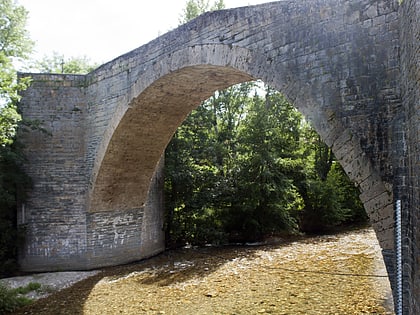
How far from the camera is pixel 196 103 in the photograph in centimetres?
829

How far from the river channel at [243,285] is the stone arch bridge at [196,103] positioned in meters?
1.49

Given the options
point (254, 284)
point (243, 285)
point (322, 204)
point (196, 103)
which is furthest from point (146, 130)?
point (322, 204)

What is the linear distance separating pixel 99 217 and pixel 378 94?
720 centimetres

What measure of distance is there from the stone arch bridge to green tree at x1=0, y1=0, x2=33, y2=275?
0.32m

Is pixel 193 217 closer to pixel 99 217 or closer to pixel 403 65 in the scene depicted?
pixel 99 217

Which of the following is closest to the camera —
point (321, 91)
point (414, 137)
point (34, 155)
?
point (414, 137)

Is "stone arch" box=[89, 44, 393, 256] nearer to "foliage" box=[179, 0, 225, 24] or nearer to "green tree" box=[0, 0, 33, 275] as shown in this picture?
"green tree" box=[0, 0, 33, 275]

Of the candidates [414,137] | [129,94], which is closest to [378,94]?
[414,137]

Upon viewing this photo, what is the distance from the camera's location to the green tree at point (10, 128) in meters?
7.15

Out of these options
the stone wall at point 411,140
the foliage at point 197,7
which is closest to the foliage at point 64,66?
the foliage at point 197,7

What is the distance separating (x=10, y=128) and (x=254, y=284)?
5859 mm

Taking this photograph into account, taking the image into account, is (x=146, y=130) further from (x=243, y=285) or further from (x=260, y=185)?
(x=260, y=185)

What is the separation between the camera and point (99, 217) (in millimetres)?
9039

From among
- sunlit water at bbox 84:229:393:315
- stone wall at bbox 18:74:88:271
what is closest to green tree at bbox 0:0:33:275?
stone wall at bbox 18:74:88:271
